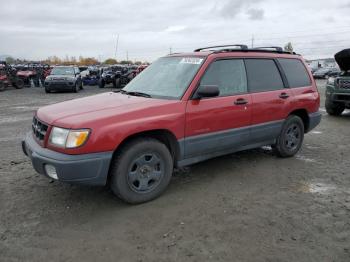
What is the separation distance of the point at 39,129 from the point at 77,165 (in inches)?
33.2

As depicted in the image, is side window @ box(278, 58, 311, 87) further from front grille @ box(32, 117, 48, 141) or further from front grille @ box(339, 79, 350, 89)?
front grille @ box(339, 79, 350, 89)

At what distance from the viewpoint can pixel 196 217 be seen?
3758 mm

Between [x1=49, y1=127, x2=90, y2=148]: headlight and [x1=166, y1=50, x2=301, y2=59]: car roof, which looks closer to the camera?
[x1=49, y1=127, x2=90, y2=148]: headlight

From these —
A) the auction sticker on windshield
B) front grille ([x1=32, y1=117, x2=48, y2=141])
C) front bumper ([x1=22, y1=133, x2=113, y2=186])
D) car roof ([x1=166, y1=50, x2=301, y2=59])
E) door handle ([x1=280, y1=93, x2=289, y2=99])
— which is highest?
car roof ([x1=166, y1=50, x2=301, y2=59])

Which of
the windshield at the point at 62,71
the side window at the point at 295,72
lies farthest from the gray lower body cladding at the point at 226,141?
the windshield at the point at 62,71

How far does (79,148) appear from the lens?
3.56m

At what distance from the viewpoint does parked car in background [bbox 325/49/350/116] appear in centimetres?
1021

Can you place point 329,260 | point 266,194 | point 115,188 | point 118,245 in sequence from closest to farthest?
point 329,260, point 118,245, point 115,188, point 266,194

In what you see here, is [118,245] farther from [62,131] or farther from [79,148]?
[62,131]

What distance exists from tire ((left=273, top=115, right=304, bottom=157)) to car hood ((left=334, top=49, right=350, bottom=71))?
18.2 ft

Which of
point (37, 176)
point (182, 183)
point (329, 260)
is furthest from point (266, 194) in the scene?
point (37, 176)

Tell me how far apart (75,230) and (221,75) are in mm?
2698

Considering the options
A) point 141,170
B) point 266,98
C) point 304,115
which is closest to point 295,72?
point 304,115

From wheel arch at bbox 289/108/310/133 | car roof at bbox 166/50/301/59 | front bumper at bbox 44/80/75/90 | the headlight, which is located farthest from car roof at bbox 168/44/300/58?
front bumper at bbox 44/80/75/90
